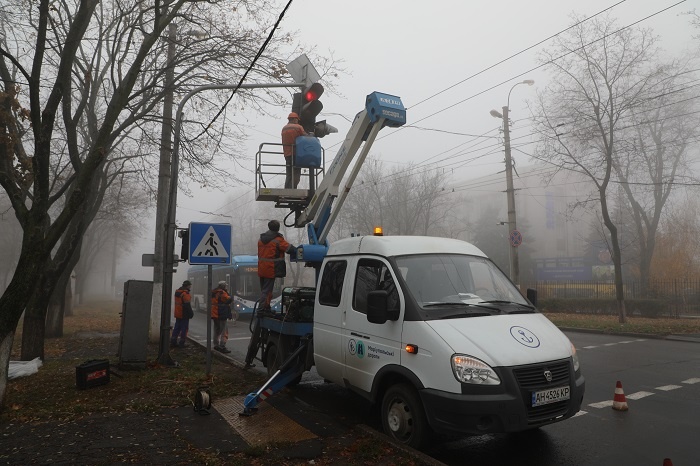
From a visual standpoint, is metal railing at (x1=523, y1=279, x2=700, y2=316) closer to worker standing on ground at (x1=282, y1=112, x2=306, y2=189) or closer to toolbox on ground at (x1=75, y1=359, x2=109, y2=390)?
worker standing on ground at (x1=282, y1=112, x2=306, y2=189)

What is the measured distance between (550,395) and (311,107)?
20.6ft

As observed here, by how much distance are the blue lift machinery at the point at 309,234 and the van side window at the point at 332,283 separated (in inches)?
30.7

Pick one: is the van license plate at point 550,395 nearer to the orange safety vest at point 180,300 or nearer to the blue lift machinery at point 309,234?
the blue lift machinery at point 309,234

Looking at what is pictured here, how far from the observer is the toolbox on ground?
806 cm

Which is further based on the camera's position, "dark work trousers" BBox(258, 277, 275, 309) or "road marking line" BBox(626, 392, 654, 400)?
"dark work trousers" BBox(258, 277, 275, 309)

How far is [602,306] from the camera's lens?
23.5 m

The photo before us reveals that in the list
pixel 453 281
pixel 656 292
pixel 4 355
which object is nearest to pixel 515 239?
pixel 656 292

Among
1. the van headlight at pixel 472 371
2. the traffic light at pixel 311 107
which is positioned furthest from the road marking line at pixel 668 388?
the traffic light at pixel 311 107

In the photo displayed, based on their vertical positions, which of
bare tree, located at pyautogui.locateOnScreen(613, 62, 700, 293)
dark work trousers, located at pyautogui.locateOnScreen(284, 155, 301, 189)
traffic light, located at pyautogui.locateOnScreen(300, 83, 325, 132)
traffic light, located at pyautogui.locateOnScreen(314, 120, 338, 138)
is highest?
bare tree, located at pyautogui.locateOnScreen(613, 62, 700, 293)

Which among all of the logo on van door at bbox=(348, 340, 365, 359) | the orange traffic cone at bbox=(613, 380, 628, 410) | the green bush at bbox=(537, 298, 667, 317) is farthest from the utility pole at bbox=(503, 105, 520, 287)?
the logo on van door at bbox=(348, 340, 365, 359)

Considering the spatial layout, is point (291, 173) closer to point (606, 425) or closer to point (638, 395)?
point (606, 425)

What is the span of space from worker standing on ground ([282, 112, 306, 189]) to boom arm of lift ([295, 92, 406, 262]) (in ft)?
2.43

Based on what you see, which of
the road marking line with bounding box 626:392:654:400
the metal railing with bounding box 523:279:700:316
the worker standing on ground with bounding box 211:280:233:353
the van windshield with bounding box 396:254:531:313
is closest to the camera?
the van windshield with bounding box 396:254:531:313

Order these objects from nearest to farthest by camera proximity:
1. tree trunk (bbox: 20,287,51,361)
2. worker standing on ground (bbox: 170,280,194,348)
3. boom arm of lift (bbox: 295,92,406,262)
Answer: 1. boom arm of lift (bbox: 295,92,406,262)
2. tree trunk (bbox: 20,287,51,361)
3. worker standing on ground (bbox: 170,280,194,348)
